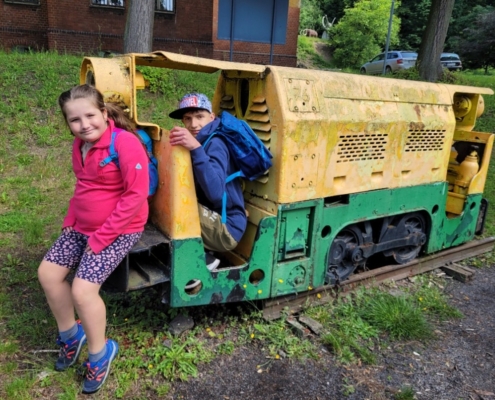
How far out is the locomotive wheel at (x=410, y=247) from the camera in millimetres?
4137

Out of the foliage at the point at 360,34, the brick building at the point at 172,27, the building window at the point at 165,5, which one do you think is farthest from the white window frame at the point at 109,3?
the foliage at the point at 360,34

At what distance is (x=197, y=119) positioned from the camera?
9.71 ft

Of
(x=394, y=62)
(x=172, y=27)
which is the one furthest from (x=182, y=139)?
(x=394, y=62)

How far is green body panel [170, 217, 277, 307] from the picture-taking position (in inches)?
109

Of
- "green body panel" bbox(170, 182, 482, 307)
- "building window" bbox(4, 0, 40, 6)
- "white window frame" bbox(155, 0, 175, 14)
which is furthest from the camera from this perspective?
"white window frame" bbox(155, 0, 175, 14)

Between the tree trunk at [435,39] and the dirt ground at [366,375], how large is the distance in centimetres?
1128

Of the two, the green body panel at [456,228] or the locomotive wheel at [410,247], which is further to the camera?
the green body panel at [456,228]

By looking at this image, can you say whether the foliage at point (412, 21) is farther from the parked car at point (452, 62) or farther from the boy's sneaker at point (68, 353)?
the boy's sneaker at point (68, 353)

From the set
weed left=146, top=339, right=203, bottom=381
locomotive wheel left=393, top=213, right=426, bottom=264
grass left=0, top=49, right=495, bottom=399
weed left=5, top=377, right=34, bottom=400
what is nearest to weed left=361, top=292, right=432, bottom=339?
grass left=0, top=49, right=495, bottom=399

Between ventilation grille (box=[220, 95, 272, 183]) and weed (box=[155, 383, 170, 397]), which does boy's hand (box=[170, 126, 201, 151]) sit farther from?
weed (box=[155, 383, 170, 397])

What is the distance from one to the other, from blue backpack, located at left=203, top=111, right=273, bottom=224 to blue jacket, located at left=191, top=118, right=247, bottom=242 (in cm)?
3

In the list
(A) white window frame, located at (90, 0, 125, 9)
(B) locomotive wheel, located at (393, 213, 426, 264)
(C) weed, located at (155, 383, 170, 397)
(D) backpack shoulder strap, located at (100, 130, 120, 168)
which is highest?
(A) white window frame, located at (90, 0, 125, 9)

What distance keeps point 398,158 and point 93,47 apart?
44.7 ft

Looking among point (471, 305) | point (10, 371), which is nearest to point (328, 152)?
point (471, 305)
